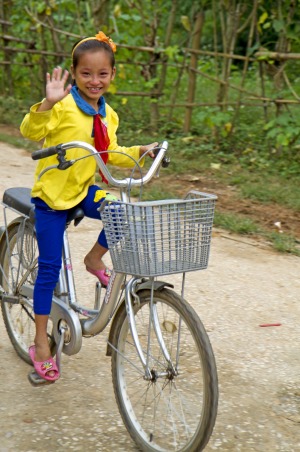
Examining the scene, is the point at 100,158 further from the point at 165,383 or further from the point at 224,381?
the point at 224,381

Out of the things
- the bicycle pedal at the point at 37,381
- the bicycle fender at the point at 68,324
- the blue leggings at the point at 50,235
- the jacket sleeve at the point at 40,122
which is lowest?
the bicycle pedal at the point at 37,381

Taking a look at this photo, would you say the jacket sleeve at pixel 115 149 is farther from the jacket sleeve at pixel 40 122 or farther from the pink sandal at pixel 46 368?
the pink sandal at pixel 46 368

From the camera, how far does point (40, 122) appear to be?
328 cm

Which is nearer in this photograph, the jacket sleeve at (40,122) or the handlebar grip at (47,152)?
the handlebar grip at (47,152)

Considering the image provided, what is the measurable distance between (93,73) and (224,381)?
163 cm

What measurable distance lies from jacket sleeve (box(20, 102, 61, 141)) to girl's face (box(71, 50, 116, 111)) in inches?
5.5

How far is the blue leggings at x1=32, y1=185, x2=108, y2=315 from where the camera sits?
3.46 m

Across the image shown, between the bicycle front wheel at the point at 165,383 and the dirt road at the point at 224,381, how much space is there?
13cm

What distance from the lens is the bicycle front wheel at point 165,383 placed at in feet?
9.77

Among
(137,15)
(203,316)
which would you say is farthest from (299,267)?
(137,15)

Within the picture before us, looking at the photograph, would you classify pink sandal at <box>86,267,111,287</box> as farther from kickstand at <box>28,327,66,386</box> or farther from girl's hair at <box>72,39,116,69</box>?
girl's hair at <box>72,39,116,69</box>

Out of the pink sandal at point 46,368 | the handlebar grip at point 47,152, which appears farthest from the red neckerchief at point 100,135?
the pink sandal at point 46,368

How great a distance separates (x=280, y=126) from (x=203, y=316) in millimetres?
3760

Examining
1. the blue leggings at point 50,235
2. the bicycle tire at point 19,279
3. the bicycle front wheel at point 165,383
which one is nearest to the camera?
the bicycle front wheel at point 165,383
